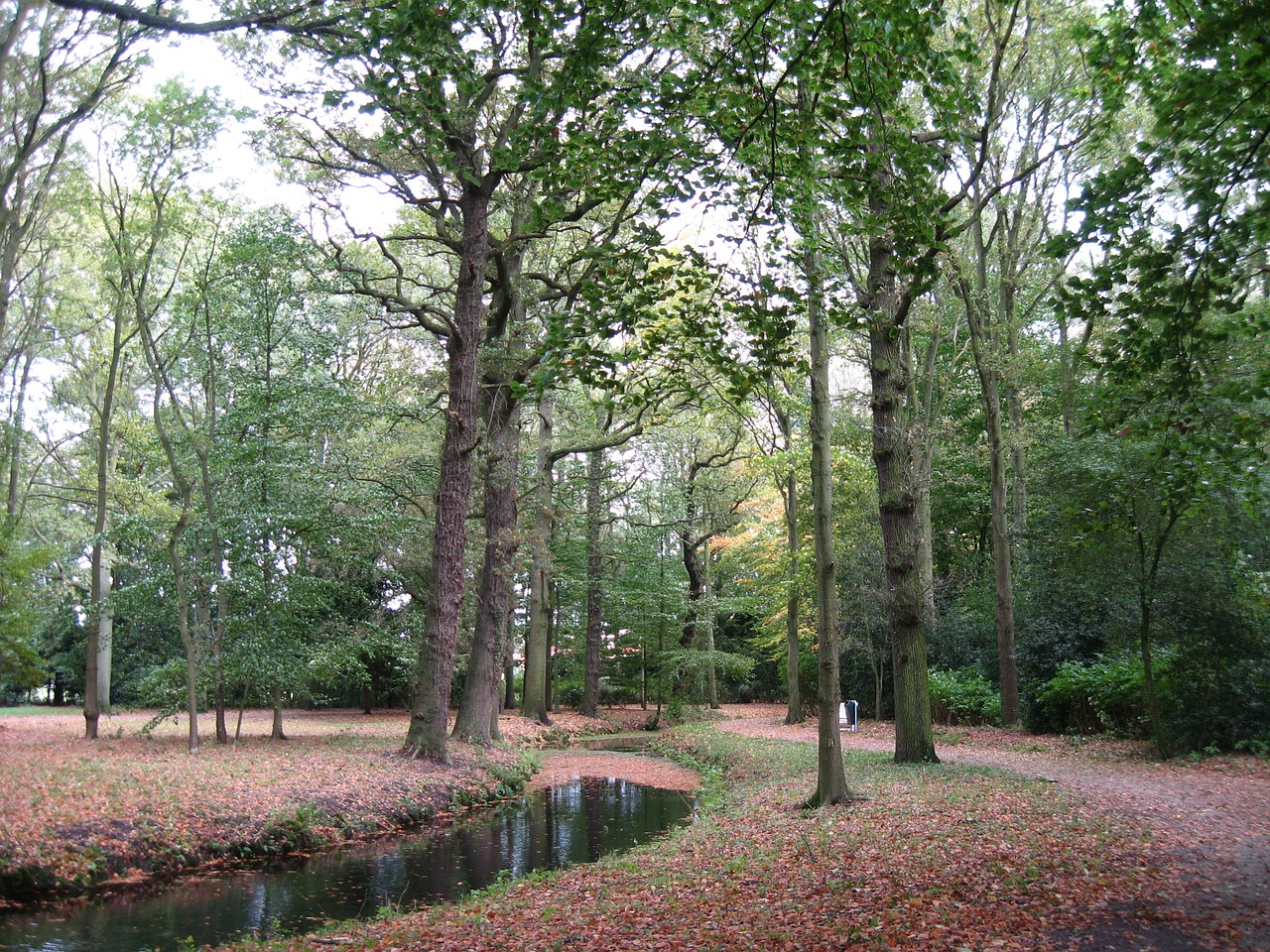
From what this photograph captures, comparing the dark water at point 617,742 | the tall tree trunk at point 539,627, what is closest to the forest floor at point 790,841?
the dark water at point 617,742

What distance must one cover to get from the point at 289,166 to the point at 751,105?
1292cm

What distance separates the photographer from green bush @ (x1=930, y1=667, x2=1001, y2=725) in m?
18.9

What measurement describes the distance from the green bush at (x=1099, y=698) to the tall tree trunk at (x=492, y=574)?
11.1 metres

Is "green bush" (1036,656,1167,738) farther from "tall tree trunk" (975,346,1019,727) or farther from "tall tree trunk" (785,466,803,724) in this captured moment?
"tall tree trunk" (785,466,803,724)

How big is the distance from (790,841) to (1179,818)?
12.2 ft

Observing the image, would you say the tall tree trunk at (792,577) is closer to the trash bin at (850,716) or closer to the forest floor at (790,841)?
the trash bin at (850,716)

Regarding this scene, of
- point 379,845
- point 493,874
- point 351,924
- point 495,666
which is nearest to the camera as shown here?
point 351,924

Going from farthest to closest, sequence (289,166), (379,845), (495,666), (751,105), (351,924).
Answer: (495,666) < (289,166) < (379,845) < (351,924) < (751,105)

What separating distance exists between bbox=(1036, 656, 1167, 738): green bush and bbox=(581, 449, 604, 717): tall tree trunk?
14.7m

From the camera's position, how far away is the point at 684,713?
93.2 ft

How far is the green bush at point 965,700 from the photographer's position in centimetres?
1892

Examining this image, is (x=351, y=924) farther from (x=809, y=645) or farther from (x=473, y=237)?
(x=809, y=645)

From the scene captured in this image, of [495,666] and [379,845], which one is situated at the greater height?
[495,666]

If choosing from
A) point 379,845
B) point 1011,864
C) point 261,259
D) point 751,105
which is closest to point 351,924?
point 379,845
